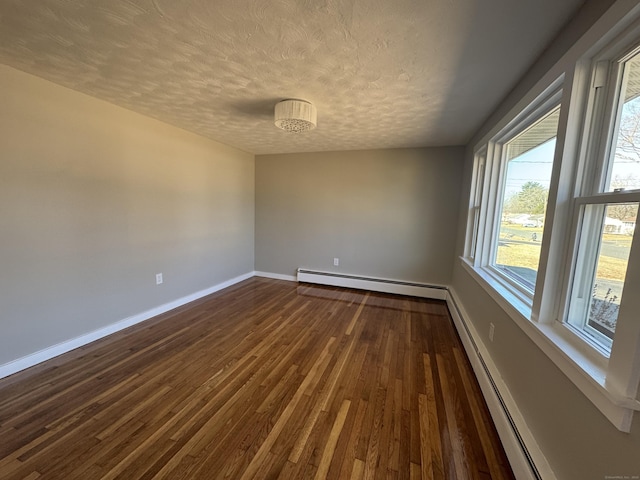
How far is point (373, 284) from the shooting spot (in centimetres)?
403

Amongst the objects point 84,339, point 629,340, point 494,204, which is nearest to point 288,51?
point 629,340

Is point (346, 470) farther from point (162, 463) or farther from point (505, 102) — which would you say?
point (505, 102)

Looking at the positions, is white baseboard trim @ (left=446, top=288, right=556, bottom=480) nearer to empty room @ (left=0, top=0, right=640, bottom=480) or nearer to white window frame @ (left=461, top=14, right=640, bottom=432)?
empty room @ (left=0, top=0, right=640, bottom=480)

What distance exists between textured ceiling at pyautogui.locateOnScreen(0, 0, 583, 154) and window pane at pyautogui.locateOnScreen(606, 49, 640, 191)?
41cm

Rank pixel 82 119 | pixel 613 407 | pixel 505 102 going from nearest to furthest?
pixel 613 407, pixel 505 102, pixel 82 119

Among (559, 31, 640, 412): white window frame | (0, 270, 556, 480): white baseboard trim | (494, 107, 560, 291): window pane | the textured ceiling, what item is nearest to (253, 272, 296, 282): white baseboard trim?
(0, 270, 556, 480): white baseboard trim

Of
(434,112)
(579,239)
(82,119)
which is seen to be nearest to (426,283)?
(434,112)

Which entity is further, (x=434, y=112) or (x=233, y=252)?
(x=233, y=252)

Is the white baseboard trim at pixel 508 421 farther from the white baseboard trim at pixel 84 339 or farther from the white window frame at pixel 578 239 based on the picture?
the white baseboard trim at pixel 84 339

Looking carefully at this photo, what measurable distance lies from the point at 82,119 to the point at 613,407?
3566 millimetres

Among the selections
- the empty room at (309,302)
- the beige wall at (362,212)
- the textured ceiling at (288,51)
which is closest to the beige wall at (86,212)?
the empty room at (309,302)

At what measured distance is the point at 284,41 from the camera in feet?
4.63

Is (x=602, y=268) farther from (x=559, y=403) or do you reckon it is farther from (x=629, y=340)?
(x=559, y=403)

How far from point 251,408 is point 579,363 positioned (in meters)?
1.68
